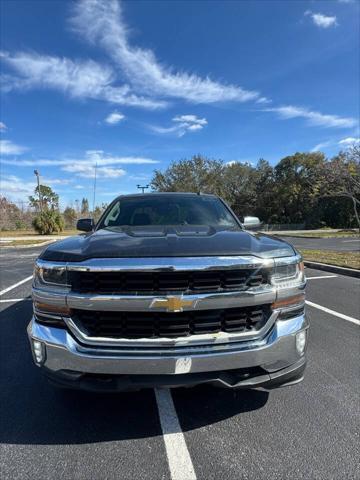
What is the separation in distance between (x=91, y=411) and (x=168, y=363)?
3.45ft

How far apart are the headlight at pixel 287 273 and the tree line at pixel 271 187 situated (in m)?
38.4

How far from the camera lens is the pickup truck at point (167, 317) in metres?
2.37

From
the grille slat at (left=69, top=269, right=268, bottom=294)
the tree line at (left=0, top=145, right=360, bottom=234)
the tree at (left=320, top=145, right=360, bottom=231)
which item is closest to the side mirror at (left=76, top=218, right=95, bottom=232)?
the grille slat at (left=69, top=269, right=268, bottom=294)

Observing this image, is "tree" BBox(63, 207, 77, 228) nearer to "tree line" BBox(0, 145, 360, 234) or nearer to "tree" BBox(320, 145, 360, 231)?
"tree line" BBox(0, 145, 360, 234)

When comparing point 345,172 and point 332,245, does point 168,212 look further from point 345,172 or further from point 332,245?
point 345,172

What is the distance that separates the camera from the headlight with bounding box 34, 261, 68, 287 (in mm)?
2512

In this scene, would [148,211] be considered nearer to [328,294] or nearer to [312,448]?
[312,448]

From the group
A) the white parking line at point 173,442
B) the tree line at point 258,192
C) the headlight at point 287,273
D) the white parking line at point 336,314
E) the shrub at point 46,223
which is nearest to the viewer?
the white parking line at point 173,442

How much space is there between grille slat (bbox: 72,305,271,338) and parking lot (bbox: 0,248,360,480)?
2.55 ft

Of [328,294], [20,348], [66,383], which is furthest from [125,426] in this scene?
[328,294]

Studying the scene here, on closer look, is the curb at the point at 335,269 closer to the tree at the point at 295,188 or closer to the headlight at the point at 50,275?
the headlight at the point at 50,275

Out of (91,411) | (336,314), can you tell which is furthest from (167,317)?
(336,314)

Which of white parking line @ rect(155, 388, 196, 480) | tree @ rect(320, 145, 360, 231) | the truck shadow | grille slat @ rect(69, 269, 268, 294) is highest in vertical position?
tree @ rect(320, 145, 360, 231)

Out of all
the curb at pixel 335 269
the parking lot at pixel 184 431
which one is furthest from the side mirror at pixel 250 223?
the curb at pixel 335 269
